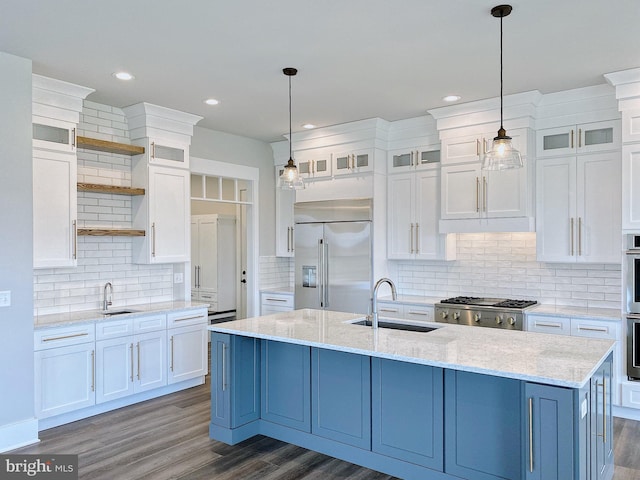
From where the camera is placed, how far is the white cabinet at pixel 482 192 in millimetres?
4754

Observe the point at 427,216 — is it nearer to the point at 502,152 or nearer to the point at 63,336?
the point at 502,152

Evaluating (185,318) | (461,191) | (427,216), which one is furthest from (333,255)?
(185,318)

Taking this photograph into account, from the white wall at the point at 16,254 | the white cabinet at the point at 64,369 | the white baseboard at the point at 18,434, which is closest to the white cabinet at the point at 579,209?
the white cabinet at the point at 64,369

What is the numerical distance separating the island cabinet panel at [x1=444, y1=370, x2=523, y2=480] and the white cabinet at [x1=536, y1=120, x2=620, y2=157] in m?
2.80

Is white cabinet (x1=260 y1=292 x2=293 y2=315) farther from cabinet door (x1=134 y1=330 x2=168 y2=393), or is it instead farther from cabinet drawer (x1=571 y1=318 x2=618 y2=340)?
cabinet drawer (x1=571 y1=318 x2=618 y2=340)

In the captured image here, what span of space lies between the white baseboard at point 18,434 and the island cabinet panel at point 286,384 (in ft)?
5.72

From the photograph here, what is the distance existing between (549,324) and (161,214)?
3.95 m

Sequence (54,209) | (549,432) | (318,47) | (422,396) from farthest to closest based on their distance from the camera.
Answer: (54,209) < (318,47) < (422,396) < (549,432)

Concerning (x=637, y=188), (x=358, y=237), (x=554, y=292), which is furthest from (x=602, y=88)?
(x=358, y=237)

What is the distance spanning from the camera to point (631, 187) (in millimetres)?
4109

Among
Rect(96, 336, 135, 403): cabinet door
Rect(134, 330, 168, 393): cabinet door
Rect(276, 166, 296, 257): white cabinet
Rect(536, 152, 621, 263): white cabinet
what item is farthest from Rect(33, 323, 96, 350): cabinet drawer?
Rect(536, 152, 621, 263): white cabinet

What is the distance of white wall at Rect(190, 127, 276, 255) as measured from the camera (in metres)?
5.97

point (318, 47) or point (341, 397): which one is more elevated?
point (318, 47)

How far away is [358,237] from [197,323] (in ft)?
6.63
